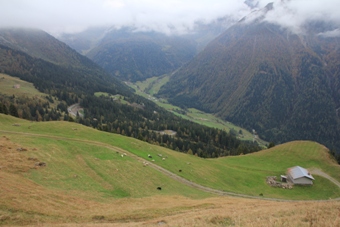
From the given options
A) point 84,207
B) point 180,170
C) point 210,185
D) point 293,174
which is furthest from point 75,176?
point 293,174

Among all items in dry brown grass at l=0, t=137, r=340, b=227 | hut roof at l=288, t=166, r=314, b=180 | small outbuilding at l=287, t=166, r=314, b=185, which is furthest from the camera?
hut roof at l=288, t=166, r=314, b=180

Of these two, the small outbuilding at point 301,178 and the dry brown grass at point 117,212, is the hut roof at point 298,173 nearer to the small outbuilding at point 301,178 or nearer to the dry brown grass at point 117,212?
the small outbuilding at point 301,178

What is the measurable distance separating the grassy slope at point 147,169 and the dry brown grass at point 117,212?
5.16 meters

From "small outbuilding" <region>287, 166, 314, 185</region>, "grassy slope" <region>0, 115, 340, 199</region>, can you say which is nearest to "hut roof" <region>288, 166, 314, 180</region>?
"small outbuilding" <region>287, 166, 314, 185</region>

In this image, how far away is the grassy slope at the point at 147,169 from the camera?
49.3 meters

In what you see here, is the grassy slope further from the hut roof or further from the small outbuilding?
the hut roof

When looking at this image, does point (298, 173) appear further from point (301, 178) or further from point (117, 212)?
point (117, 212)

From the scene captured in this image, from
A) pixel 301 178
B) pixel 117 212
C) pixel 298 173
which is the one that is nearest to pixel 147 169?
pixel 117 212

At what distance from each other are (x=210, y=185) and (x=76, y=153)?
36.9 metres

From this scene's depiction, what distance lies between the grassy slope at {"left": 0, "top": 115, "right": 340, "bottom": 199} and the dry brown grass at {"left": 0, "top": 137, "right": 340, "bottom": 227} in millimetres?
5158

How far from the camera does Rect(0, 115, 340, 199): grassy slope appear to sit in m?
49.3

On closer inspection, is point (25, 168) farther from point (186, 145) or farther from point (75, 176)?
point (186, 145)

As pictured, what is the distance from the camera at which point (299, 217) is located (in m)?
27.4

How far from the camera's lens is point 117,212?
34.5 metres
